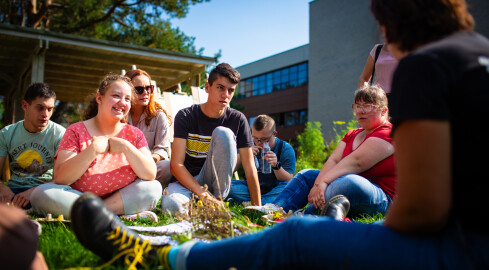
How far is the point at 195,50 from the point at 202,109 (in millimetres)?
14136

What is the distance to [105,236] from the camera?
157 centimetres

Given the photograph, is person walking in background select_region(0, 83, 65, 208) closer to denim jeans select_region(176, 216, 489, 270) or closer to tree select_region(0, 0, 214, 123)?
denim jeans select_region(176, 216, 489, 270)

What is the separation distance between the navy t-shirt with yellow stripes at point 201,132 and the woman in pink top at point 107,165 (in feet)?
2.04

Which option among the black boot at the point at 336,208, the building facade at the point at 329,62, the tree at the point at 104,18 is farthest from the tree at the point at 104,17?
the black boot at the point at 336,208

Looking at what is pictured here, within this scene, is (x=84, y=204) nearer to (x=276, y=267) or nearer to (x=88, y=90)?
(x=276, y=267)

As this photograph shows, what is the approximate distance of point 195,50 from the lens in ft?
56.5

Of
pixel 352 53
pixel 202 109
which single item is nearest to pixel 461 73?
pixel 202 109

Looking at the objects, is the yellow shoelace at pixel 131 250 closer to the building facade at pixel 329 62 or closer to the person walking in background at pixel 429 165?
the person walking in background at pixel 429 165

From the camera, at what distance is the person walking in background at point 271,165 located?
3.95 meters

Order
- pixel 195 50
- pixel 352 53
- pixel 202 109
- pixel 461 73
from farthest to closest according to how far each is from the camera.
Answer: pixel 352 53 → pixel 195 50 → pixel 202 109 → pixel 461 73

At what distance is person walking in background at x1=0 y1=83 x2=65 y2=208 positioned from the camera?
3.58m

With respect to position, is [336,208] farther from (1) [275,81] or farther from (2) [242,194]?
(1) [275,81]

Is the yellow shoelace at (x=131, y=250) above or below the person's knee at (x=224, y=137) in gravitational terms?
below

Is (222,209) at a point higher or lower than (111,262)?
higher
